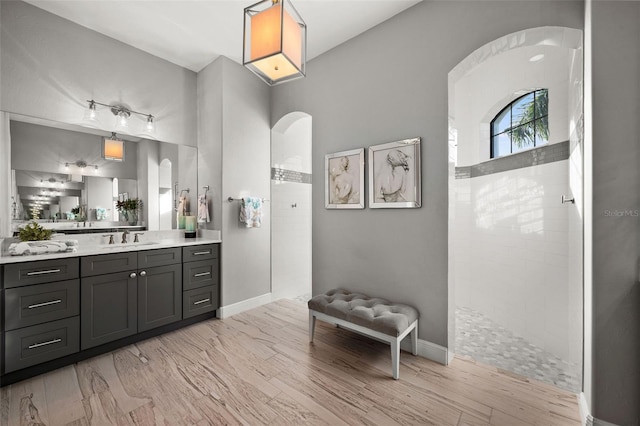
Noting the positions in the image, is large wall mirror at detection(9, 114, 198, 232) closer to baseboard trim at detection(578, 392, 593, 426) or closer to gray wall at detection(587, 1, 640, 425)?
gray wall at detection(587, 1, 640, 425)

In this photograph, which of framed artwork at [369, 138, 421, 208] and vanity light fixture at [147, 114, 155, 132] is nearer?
framed artwork at [369, 138, 421, 208]

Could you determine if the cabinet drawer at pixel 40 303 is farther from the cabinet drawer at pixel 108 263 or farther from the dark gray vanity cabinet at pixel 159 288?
the dark gray vanity cabinet at pixel 159 288

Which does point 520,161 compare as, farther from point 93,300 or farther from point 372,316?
point 93,300

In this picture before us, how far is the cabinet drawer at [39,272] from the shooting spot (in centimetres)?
187

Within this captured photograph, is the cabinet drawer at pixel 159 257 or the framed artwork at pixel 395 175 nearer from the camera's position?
the framed artwork at pixel 395 175

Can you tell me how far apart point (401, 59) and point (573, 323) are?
8.57 ft

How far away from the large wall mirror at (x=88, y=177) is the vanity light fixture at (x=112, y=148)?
0.03 metres

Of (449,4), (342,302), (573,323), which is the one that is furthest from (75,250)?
(573,323)

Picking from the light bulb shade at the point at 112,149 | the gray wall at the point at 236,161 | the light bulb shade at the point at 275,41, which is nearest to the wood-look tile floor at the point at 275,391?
the gray wall at the point at 236,161

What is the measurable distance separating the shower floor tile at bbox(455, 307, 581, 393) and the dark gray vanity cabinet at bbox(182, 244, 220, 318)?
2561 millimetres

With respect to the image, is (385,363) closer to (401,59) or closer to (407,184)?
(407,184)

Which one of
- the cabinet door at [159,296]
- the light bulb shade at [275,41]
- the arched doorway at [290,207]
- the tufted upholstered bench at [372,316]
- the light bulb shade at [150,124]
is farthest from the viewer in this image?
the arched doorway at [290,207]

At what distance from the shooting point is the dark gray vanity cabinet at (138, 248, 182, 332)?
8.31ft

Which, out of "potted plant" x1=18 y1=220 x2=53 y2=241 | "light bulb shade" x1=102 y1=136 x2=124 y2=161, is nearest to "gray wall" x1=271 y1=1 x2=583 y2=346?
"light bulb shade" x1=102 y1=136 x2=124 y2=161
